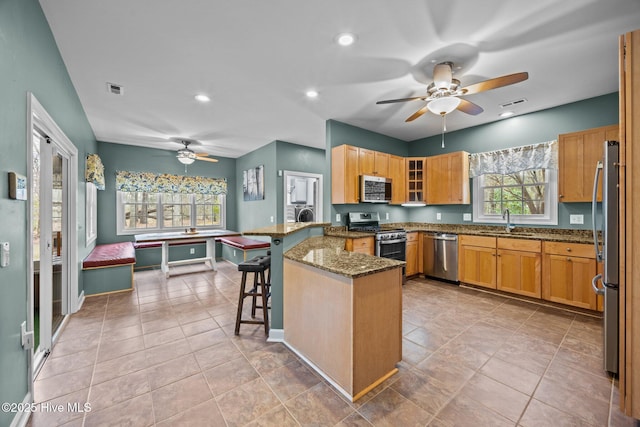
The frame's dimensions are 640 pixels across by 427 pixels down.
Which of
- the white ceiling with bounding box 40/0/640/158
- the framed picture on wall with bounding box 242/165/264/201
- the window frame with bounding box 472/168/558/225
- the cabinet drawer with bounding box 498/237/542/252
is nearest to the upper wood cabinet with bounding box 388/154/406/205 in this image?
the white ceiling with bounding box 40/0/640/158

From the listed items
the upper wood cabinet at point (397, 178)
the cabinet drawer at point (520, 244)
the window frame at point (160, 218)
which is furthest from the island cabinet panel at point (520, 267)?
the window frame at point (160, 218)

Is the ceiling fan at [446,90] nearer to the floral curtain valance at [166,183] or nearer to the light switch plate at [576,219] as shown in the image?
the light switch plate at [576,219]

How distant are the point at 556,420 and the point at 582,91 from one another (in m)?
3.58

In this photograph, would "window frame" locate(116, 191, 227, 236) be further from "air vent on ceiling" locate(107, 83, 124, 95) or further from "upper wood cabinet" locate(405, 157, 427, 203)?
"upper wood cabinet" locate(405, 157, 427, 203)

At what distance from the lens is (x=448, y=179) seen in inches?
178

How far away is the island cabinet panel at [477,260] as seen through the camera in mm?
3721

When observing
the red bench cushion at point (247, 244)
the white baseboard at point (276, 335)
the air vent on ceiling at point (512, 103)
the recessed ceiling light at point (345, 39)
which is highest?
the air vent on ceiling at point (512, 103)

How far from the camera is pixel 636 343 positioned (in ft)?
4.57

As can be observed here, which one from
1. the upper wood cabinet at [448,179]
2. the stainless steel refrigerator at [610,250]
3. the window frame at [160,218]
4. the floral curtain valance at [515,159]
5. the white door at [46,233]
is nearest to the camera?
the stainless steel refrigerator at [610,250]

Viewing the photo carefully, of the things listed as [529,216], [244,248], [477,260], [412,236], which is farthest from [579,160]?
[244,248]

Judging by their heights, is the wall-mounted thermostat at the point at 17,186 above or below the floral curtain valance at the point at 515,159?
below

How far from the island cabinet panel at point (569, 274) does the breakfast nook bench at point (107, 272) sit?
19.3 feet

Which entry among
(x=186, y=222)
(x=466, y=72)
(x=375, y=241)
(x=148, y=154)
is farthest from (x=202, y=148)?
(x=466, y=72)

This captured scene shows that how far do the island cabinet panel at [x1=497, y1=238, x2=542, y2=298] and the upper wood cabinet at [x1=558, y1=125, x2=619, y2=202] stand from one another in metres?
0.78
